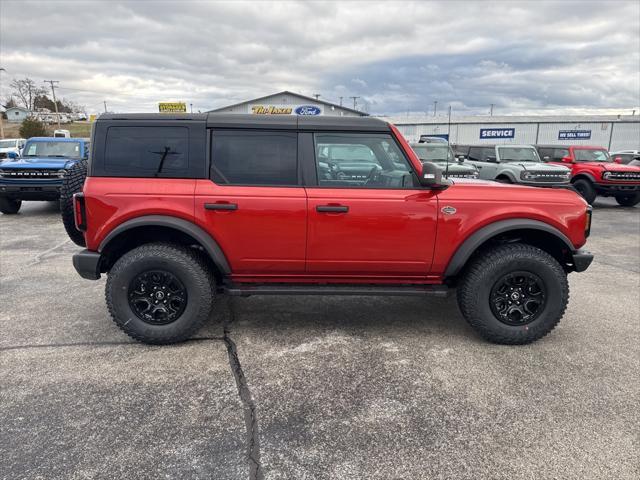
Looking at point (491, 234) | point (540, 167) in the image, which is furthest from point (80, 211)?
point (540, 167)

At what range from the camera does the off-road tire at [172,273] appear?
3457 mm

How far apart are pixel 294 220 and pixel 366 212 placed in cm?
57

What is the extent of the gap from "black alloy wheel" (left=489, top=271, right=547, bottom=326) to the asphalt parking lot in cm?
27

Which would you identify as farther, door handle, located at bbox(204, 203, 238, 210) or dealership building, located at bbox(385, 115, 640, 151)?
dealership building, located at bbox(385, 115, 640, 151)

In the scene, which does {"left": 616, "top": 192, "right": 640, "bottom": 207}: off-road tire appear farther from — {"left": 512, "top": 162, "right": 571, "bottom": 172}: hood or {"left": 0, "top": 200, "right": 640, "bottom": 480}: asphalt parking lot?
{"left": 0, "top": 200, "right": 640, "bottom": 480}: asphalt parking lot

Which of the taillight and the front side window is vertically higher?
the front side window

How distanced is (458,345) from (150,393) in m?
2.42

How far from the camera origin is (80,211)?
3408 mm

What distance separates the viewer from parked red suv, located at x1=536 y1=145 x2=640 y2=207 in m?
12.0

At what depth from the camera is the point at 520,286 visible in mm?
3643

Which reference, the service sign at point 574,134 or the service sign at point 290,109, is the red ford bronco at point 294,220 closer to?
the service sign at point 290,109

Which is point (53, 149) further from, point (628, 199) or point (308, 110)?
point (308, 110)

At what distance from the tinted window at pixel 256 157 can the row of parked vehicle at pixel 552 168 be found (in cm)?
844

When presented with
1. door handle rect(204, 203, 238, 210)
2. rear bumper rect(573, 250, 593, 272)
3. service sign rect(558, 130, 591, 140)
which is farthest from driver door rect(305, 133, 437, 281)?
service sign rect(558, 130, 591, 140)
